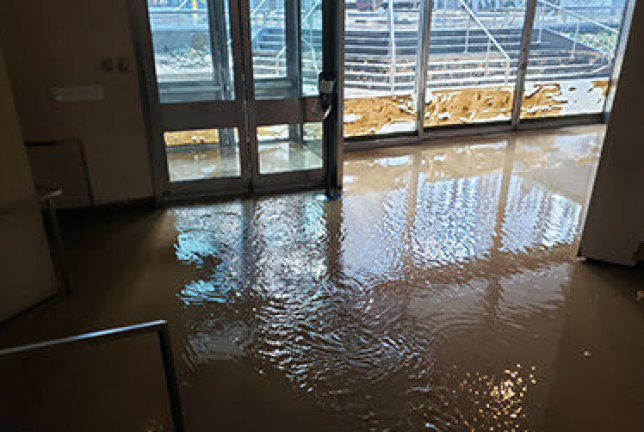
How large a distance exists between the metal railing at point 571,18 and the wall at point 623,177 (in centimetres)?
385

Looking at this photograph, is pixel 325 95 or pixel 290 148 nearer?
pixel 325 95

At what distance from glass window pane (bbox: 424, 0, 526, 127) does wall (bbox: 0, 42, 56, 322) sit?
4.58 m

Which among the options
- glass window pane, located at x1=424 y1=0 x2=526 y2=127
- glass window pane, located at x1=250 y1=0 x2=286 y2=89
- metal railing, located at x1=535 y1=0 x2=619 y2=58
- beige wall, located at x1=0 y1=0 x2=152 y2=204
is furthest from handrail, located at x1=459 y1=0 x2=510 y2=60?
beige wall, located at x1=0 y1=0 x2=152 y2=204

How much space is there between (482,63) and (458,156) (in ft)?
4.62

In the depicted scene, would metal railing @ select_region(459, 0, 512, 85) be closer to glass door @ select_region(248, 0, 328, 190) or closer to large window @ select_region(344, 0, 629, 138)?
large window @ select_region(344, 0, 629, 138)

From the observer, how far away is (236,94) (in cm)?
404

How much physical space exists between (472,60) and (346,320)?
449cm

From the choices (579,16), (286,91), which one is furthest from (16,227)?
(579,16)

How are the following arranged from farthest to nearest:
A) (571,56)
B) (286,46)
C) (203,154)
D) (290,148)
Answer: (571,56), (290,148), (203,154), (286,46)

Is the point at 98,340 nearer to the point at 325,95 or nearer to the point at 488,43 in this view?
the point at 325,95

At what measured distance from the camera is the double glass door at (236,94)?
12.5ft

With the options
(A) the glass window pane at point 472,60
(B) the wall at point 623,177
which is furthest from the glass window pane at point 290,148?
(B) the wall at point 623,177

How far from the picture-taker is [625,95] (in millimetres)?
2797

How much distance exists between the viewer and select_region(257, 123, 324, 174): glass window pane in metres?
4.32
